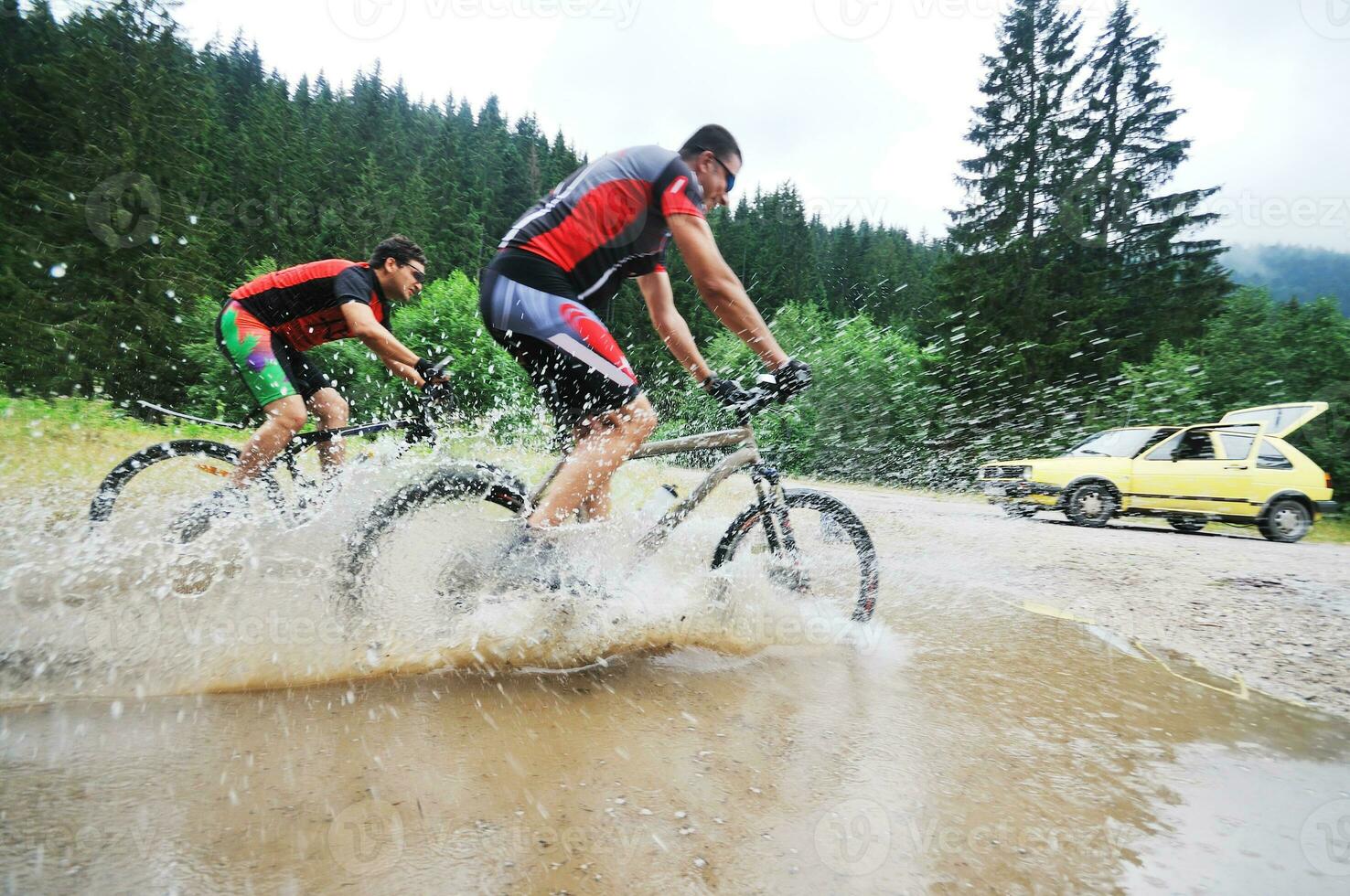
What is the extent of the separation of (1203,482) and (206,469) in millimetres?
12454

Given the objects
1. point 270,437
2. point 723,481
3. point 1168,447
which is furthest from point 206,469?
point 1168,447

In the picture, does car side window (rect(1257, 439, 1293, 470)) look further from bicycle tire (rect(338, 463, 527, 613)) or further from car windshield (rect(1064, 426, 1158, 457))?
bicycle tire (rect(338, 463, 527, 613))

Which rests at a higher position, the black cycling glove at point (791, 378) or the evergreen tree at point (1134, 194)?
the evergreen tree at point (1134, 194)

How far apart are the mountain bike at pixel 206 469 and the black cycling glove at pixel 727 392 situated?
130 centimetres

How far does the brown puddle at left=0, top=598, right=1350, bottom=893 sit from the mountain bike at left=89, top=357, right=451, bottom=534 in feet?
4.16

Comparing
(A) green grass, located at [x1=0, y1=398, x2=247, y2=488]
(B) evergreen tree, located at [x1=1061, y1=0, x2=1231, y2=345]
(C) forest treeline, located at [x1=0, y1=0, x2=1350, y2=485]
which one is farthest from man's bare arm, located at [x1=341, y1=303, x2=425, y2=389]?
(B) evergreen tree, located at [x1=1061, y1=0, x2=1231, y2=345]

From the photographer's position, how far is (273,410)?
3434 millimetres

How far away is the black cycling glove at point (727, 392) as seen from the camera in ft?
9.93

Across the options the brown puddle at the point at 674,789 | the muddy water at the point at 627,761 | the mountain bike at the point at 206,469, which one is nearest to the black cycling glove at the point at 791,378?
the muddy water at the point at 627,761

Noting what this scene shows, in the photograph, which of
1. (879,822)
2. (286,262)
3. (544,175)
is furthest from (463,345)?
(544,175)

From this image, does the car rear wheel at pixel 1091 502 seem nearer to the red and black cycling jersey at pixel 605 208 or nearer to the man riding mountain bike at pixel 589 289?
the man riding mountain bike at pixel 589 289

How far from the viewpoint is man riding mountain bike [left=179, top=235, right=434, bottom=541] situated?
329 cm

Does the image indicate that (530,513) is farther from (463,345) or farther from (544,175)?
(544,175)

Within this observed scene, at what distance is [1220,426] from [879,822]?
465 inches
